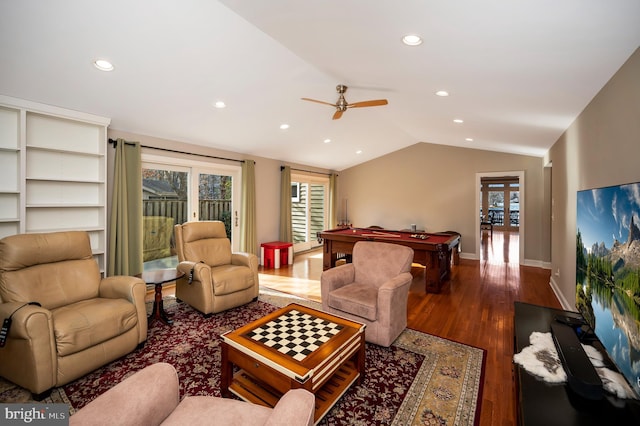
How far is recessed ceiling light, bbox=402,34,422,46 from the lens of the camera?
77.9 inches

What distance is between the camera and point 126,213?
153 inches

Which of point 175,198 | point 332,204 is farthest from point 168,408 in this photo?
point 332,204

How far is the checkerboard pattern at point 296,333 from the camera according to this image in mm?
1887

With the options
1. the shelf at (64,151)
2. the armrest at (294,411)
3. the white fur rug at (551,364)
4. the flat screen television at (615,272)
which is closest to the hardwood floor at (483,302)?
the white fur rug at (551,364)

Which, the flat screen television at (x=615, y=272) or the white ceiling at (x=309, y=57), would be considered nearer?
the flat screen television at (x=615, y=272)

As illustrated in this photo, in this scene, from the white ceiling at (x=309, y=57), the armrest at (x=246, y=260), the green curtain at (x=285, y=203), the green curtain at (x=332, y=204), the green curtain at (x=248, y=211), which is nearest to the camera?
the white ceiling at (x=309, y=57)

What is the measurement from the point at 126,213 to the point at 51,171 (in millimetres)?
882

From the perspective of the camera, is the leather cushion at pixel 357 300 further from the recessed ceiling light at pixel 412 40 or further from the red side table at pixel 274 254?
the red side table at pixel 274 254

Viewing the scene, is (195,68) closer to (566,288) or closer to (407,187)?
(566,288)

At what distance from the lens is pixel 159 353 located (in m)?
2.54

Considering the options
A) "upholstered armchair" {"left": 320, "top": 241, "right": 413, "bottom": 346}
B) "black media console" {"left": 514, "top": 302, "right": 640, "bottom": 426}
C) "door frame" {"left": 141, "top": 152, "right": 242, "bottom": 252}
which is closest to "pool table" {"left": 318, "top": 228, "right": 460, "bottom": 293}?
"upholstered armchair" {"left": 320, "top": 241, "right": 413, "bottom": 346}

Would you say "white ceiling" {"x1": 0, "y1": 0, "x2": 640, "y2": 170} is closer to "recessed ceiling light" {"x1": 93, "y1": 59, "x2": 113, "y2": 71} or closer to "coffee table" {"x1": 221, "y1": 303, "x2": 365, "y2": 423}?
"recessed ceiling light" {"x1": 93, "y1": 59, "x2": 113, "y2": 71}

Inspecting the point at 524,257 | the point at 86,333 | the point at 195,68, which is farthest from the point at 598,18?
the point at 524,257

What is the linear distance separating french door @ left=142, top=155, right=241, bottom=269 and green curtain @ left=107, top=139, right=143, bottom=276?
33cm
